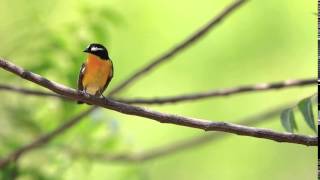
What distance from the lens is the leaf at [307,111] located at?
3.30ft

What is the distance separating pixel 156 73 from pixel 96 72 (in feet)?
4.56

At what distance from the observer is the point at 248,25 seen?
235cm

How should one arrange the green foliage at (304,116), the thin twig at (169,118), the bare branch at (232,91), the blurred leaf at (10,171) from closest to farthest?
1. the thin twig at (169,118)
2. the green foliage at (304,116)
3. the bare branch at (232,91)
4. the blurred leaf at (10,171)

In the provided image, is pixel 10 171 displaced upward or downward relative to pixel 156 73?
downward

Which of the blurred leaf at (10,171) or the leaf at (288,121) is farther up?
the leaf at (288,121)

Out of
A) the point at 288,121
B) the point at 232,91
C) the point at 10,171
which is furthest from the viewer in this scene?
the point at 10,171

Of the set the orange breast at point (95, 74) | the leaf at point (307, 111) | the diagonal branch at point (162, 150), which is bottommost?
the diagonal branch at point (162, 150)

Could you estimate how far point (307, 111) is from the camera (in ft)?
3.33

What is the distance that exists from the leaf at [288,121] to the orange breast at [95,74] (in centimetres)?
27

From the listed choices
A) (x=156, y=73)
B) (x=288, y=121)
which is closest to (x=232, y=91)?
(x=288, y=121)

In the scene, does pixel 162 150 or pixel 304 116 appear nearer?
pixel 304 116

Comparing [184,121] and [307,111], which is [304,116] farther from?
[184,121]

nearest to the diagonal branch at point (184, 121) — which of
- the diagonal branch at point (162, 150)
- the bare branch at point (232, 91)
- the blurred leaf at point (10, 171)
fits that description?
the bare branch at point (232, 91)

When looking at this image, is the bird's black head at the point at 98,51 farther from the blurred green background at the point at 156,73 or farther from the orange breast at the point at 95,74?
the blurred green background at the point at 156,73
